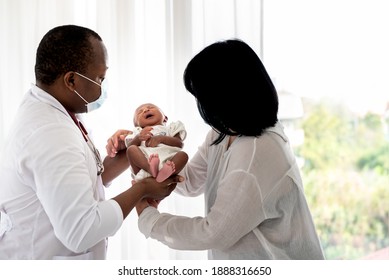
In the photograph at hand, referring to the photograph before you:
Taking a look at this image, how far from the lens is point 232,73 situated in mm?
1440

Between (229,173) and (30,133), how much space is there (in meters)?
0.57

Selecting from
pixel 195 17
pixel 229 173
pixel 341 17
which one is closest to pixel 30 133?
pixel 229 173

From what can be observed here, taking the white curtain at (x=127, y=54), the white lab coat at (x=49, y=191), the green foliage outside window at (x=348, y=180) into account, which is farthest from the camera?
the green foliage outside window at (x=348, y=180)

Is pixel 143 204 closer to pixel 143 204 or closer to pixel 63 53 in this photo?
pixel 143 204

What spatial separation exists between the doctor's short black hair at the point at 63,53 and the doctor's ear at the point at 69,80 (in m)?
0.01

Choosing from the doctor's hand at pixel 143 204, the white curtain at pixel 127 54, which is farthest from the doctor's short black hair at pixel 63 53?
the white curtain at pixel 127 54

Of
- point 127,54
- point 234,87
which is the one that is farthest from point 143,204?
point 127,54

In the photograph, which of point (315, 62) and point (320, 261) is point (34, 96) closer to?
point (320, 261)

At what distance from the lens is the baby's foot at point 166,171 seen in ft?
4.99

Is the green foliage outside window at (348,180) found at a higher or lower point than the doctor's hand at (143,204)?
lower

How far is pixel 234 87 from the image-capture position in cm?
144

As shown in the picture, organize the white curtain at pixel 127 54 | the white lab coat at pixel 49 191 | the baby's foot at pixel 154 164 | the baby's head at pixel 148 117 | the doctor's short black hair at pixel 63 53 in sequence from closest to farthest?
1. the white lab coat at pixel 49 191
2. the doctor's short black hair at pixel 63 53
3. the baby's foot at pixel 154 164
4. the baby's head at pixel 148 117
5. the white curtain at pixel 127 54

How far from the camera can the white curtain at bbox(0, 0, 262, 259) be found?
81.4 inches

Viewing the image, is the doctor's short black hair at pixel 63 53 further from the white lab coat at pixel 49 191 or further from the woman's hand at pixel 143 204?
the woman's hand at pixel 143 204
